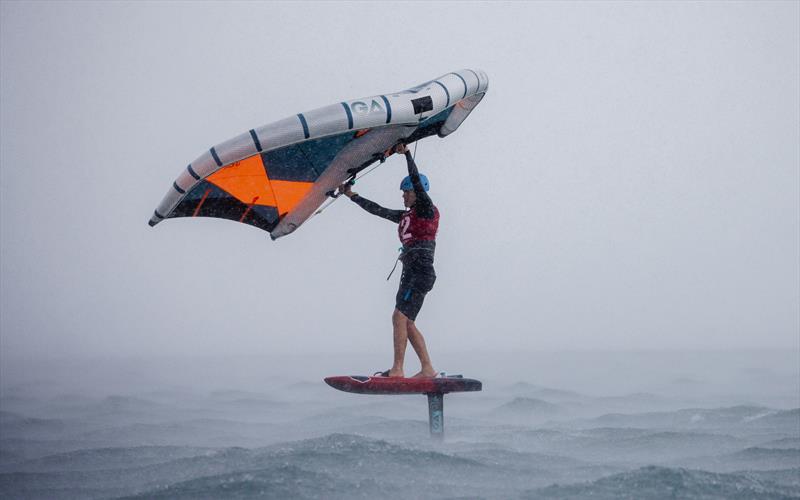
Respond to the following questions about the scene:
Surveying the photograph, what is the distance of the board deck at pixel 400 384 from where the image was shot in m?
8.04

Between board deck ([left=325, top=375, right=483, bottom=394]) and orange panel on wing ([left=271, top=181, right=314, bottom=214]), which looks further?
orange panel on wing ([left=271, top=181, right=314, bottom=214])

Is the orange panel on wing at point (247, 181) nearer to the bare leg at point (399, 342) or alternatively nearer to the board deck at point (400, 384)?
the bare leg at point (399, 342)

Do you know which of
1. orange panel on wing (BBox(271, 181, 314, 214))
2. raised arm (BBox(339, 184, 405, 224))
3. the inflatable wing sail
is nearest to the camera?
the inflatable wing sail

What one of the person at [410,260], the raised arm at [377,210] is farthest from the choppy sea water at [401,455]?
the raised arm at [377,210]

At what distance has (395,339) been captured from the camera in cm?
848

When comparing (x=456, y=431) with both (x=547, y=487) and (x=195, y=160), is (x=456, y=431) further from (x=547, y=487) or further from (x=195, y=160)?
(x=195, y=160)

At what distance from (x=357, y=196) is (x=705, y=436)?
12.6m

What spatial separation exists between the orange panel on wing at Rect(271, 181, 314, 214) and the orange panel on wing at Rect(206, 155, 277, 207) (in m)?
0.08

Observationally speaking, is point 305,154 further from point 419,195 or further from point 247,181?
point 419,195

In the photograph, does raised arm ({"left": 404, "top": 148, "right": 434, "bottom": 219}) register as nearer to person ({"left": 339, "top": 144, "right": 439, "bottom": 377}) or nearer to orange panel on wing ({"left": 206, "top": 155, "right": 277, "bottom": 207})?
person ({"left": 339, "top": 144, "right": 439, "bottom": 377})

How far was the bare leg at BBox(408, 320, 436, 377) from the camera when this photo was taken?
8602 millimetres

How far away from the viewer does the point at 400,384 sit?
8180 mm

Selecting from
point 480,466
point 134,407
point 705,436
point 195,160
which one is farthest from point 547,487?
point 134,407

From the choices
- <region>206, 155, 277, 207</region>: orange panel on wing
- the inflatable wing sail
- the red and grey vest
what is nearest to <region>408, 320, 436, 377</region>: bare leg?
the red and grey vest
